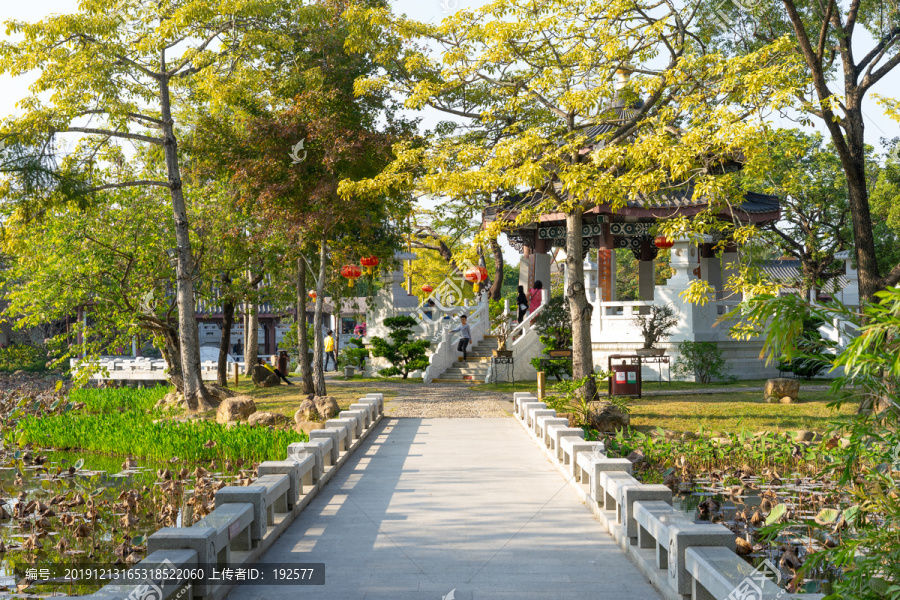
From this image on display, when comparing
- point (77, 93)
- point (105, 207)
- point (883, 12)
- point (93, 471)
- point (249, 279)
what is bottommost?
point (93, 471)

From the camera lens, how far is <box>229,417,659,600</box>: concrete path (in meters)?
4.84

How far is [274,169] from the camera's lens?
1502 cm

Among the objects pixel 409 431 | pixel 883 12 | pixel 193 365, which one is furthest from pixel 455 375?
pixel 883 12

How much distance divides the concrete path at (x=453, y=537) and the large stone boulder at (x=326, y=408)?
128 inches

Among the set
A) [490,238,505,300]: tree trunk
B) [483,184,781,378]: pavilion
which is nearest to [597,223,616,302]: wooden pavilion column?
[483,184,781,378]: pavilion

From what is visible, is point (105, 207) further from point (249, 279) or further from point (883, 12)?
point (883, 12)

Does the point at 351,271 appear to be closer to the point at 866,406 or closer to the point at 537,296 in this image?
the point at 537,296

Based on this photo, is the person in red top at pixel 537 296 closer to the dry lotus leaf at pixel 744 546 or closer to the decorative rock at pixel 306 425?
the decorative rock at pixel 306 425

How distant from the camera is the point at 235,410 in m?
13.5

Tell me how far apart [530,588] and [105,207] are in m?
15.1

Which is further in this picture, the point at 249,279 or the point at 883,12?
the point at 249,279

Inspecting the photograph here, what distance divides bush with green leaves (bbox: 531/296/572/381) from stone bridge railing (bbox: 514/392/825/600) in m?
9.97

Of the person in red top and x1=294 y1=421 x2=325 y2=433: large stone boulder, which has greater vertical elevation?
the person in red top

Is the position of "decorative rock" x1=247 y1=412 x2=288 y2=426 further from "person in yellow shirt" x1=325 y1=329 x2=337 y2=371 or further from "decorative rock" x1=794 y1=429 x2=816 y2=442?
"person in yellow shirt" x1=325 y1=329 x2=337 y2=371
